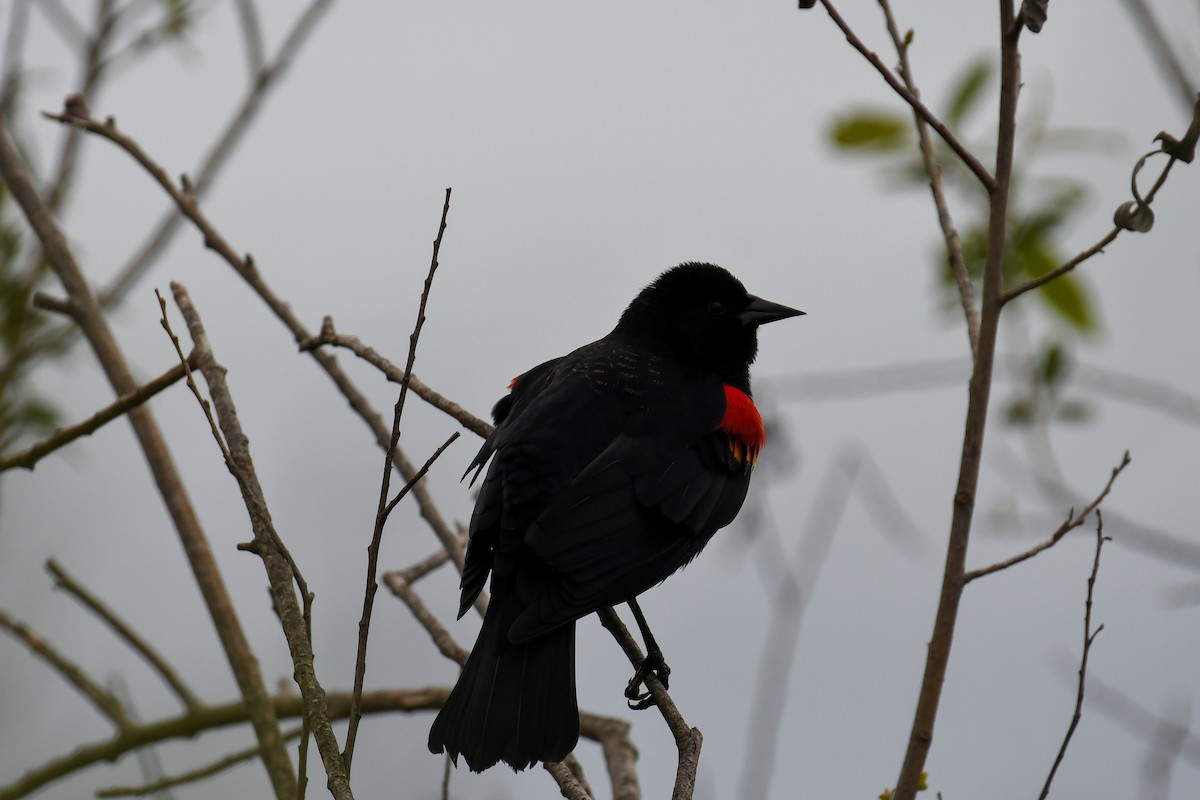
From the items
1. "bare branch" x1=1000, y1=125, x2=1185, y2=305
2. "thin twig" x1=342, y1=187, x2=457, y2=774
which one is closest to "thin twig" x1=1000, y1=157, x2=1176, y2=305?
"bare branch" x1=1000, y1=125, x2=1185, y2=305

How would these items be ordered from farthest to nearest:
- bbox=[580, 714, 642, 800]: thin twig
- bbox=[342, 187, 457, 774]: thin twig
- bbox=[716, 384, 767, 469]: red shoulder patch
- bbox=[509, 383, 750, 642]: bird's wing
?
bbox=[716, 384, 767, 469]: red shoulder patch, bbox=[580, 714, 642, 800]: thin twig, bbox=[509, 383, 750, 642]: bird's wing, bbox=[342, 187, 457, 774]: thin twig

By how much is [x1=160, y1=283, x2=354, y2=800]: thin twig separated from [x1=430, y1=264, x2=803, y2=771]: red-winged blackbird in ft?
1.99

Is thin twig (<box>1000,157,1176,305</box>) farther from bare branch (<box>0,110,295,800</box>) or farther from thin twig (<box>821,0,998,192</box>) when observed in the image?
bare branch (<box>0,110,295,800</box>)

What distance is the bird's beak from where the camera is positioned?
378 centimetres

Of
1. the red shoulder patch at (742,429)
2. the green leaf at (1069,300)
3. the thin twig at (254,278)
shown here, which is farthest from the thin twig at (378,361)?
the green leaf at (1069,300)

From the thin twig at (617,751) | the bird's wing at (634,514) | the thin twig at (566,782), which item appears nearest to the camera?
the thin twig at (566,782)

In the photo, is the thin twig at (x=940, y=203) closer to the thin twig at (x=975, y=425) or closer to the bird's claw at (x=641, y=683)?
the thin twig at (x=975, y=425)

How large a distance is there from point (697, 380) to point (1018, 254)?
105cm

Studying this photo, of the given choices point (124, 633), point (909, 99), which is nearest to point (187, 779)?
point (124, 633)

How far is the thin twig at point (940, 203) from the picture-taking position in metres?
2.32

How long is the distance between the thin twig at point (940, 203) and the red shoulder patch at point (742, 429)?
3.01 feet

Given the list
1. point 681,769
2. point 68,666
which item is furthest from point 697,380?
point 68,666

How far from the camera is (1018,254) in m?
2.67

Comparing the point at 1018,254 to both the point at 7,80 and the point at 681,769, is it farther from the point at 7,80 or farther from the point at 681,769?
the point at 7,80
